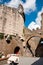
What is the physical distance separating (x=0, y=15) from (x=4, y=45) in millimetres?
5534

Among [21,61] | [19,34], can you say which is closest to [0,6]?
[19,34]

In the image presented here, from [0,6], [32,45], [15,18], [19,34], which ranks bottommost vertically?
[32,45]

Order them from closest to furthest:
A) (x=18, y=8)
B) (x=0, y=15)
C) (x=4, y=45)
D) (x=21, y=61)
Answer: (x=21, y=61) → (x=4, y=45) → (x=0, y=15) → (x=18, y=8)

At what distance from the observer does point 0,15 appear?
28922 mm

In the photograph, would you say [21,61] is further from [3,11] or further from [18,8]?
[18,8]

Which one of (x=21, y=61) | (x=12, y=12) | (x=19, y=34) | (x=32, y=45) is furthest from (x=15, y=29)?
(x=21, y=61)

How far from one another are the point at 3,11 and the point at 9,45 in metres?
6.17

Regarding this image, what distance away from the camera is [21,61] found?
11.7m

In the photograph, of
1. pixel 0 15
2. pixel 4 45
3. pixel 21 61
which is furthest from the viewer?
pixel 0 15

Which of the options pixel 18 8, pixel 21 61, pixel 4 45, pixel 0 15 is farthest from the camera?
pixel 18 8

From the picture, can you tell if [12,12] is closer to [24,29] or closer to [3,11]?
[3,11]

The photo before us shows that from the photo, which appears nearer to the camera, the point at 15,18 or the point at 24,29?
the point at 15,18

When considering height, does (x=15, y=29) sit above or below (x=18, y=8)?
below

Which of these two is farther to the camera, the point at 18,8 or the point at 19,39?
the point at 18,8
